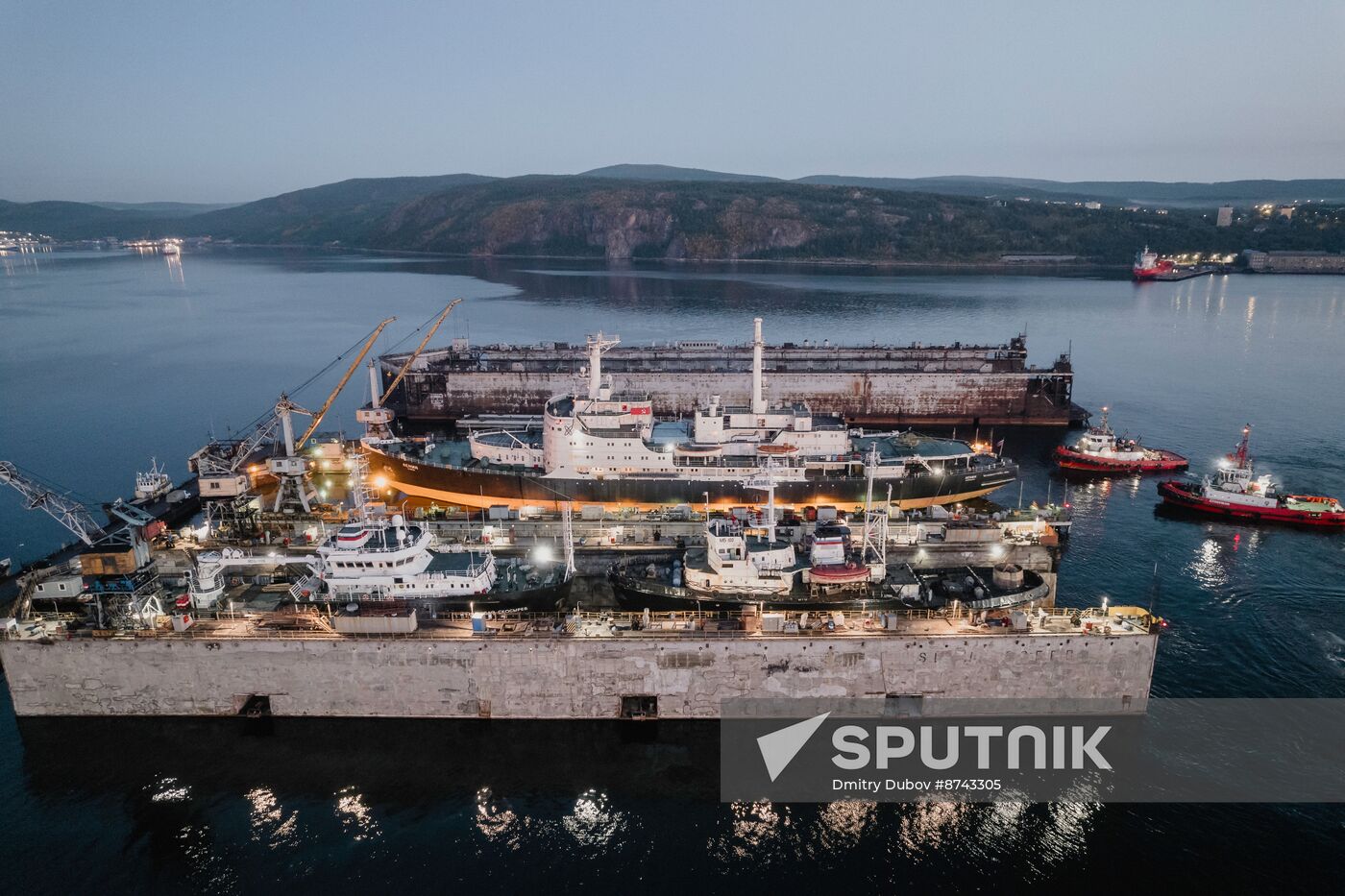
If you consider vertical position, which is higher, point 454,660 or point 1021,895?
point 454,660

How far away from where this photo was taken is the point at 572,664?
2378cm

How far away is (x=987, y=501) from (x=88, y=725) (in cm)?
4579

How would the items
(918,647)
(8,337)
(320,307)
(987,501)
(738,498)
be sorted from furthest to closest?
1. (320,307)
2. (8,337)
3. (987,501)
4. (738,498)
5. (918,647)

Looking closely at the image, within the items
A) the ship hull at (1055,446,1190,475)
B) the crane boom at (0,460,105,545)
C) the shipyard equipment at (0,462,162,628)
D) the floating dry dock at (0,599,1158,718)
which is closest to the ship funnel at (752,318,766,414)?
the floating dry dock at (0,599,1158,718)

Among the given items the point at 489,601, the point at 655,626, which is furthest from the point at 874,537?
the point at 489,601

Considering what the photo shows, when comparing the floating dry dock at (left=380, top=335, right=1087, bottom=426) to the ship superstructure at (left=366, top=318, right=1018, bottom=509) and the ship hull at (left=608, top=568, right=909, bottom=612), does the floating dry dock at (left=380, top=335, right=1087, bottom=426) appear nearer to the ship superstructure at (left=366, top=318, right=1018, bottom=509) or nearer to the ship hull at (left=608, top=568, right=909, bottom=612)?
the ship superstructure at (left=366, top=318, right=1018, bottom=509)

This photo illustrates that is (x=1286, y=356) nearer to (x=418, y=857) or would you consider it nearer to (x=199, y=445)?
(x=418, y=857)

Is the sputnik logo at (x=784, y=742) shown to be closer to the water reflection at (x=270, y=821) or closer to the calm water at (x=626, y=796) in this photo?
the calm water at (x=626, y=796)

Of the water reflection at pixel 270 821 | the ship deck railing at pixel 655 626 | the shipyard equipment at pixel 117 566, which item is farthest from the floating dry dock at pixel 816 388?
the water reflection at pixel 270 821

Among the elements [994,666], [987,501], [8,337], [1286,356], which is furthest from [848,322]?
[8,337]

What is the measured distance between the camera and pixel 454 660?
23.8 m

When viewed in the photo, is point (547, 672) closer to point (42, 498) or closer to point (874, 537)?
point (874, 537)

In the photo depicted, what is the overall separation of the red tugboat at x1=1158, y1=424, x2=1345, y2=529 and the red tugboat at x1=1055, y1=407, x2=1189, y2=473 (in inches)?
239

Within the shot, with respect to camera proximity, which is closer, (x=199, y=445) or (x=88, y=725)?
(x=88, y=725)
